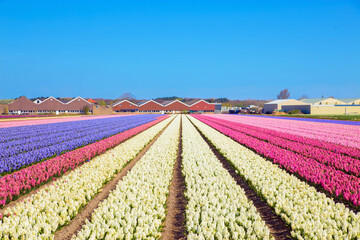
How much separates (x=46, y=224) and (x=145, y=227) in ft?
6.49

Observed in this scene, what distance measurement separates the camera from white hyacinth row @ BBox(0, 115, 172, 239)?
14.4ft

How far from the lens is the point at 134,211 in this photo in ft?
16.9

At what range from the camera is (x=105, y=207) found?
5246 mm

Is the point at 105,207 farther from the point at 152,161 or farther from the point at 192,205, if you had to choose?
the point at 152,161

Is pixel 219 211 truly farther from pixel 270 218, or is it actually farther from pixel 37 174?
pixel 37 174

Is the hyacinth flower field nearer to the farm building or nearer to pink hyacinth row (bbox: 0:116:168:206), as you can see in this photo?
pink hyacinth row (bbox: 0:116:168:206)

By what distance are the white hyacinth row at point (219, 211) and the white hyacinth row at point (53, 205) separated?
277cm

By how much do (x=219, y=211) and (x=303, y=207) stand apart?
77.1 inches

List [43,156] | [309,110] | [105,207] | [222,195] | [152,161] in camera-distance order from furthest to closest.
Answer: [309,110]
[43,156]
[152,161]
[222,195]
[105,207]

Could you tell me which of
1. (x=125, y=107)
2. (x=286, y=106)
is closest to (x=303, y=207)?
(x=286, y=106)

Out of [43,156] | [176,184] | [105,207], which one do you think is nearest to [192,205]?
[105,207]

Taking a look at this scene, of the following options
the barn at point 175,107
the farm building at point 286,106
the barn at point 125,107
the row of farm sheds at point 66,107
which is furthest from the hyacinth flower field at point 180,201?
the barn at point 125,107

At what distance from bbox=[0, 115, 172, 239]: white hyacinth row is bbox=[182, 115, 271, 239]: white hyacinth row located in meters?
2.77

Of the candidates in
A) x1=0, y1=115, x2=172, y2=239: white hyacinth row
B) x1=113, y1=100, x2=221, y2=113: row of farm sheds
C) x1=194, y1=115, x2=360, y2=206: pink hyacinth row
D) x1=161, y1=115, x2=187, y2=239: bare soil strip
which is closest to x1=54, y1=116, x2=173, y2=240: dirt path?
x1=0, y1=115, x2=172, y2=239: white hyacinth row
